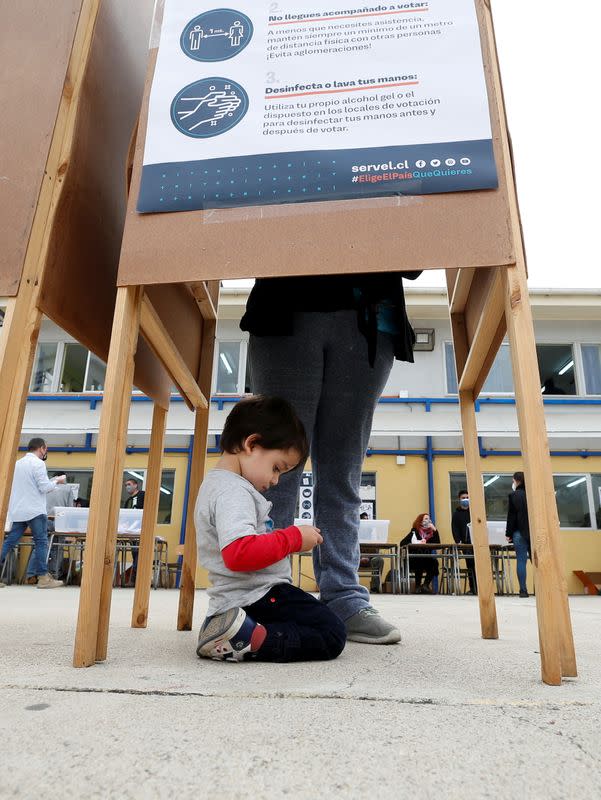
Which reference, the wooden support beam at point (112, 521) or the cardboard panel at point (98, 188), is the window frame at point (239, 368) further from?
the wooden support beam at point (112, 521)

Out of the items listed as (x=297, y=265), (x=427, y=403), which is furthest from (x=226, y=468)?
(x=427, y=403)

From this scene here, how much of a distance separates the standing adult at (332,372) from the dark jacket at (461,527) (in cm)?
621

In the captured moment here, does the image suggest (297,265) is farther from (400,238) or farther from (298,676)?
(298,676)

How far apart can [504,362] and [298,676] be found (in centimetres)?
824

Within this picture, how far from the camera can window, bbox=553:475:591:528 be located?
306 inches

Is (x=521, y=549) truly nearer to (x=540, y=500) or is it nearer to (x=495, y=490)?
(x=495, y=490)

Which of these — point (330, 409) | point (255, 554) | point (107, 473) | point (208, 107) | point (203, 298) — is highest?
point (208, 107)

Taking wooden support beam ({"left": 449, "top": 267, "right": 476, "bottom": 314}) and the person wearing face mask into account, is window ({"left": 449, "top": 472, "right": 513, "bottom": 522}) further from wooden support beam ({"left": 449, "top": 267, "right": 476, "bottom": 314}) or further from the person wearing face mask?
wooden support beam ({"left": 449, "top": 267, "right": 476, "bottom": 314})

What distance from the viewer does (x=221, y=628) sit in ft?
3.18

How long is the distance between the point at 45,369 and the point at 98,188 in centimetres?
811

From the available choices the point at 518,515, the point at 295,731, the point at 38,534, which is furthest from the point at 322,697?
the point at 518,515

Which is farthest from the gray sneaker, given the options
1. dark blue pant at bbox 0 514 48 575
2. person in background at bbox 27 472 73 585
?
person in background at bbox 27 472 73 585

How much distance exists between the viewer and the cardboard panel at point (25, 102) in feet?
3.50

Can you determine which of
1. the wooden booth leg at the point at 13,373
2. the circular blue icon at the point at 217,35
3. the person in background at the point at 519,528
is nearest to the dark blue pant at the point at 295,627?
the wooden booth leg at the point at 13,373
